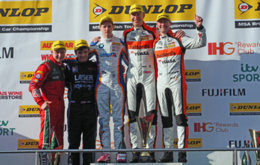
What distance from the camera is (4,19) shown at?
16.6ft

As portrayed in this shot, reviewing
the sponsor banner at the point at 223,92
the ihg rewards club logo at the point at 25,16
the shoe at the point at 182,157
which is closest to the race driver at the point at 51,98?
the ihg rewards club logo at the point at 25,16

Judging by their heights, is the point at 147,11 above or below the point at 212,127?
above

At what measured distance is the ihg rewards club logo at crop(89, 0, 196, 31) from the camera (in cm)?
494

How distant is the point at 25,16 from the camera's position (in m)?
5.06

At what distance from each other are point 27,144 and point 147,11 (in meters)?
2.31

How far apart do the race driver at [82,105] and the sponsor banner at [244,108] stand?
5.97ft

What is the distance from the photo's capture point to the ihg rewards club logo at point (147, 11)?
16.2 feet

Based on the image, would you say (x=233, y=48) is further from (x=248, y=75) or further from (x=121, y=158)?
(x=121, y=158)

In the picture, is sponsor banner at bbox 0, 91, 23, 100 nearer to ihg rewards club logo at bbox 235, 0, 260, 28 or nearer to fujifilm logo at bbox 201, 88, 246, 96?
fujifilm logo at bbox 201, 88, 246, 96

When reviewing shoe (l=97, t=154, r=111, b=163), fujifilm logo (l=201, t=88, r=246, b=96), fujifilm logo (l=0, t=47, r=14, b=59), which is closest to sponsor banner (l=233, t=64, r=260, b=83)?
fujifilm logo (l=201, t=88, r=246, b=96)

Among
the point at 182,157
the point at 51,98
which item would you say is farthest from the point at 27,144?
the point at 182,157

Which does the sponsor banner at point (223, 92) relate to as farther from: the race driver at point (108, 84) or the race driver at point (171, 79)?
the race driver at point (108, 84)

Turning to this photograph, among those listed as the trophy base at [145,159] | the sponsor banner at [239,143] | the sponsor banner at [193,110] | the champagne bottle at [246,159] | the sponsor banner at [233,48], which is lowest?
the champagne bottle at [246,159]

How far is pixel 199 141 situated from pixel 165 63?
48.4 inches
